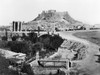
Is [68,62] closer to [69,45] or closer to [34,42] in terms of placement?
[69,45]

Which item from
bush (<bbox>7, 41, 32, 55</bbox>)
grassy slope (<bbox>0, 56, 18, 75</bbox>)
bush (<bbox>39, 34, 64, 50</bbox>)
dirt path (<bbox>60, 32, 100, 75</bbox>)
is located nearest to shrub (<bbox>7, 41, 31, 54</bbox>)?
bush (<bbox>7, 41, 32, 55</bbox>)

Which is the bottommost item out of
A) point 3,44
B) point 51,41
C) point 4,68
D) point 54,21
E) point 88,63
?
→ point 4,68

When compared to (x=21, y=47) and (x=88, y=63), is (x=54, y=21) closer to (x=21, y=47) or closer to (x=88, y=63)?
(x=21, y=47)

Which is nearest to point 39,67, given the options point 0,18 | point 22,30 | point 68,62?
point 68,62

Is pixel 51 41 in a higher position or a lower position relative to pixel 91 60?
higher

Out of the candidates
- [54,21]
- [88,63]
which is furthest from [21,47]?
[88,63]

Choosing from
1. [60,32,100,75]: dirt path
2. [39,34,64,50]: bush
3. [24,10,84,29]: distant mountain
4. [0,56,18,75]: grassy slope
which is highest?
[24,10,84,29]: distant mountain

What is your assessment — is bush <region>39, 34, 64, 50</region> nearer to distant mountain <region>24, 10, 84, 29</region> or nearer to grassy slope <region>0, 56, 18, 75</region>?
distant mountain <region>24, 10, 84, 29</region>

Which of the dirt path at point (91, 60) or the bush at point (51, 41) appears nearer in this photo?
the dirt path at point (91, 60)

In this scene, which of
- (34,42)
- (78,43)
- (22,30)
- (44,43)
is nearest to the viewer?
(78,43)

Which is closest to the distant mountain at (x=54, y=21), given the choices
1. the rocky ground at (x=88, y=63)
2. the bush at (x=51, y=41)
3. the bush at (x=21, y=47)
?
the bush at (x=51, y=41)

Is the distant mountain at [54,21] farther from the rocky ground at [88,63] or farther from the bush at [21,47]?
the rocky ground at [88,63]
